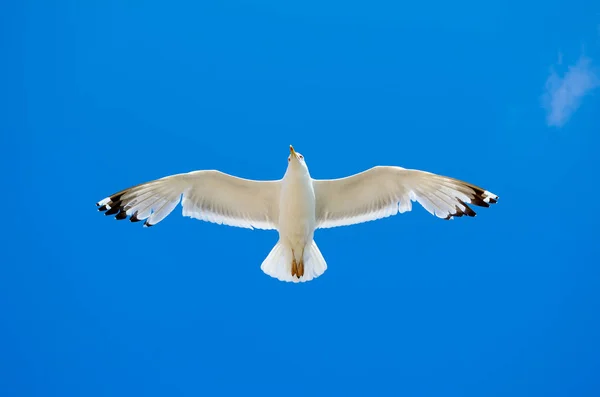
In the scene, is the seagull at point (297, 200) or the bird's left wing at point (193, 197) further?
the bird's left wing at point (193, 197)

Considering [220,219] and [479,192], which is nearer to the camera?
[479,192]

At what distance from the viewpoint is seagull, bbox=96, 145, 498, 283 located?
298 inches

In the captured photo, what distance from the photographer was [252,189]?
7.87 meters

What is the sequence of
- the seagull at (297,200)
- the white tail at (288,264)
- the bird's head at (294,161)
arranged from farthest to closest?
1. the white tail at (288,264)
2. the seagull at (297,200)
3. the bird's head at (294,161)

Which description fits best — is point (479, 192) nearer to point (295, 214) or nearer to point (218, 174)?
point (295, 214)

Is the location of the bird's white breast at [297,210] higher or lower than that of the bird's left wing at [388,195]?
lower

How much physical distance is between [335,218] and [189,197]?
1757mm

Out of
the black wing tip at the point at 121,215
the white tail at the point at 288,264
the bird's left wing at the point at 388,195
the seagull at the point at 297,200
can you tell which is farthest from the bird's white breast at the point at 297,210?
the black wing tip at the point at 121,215

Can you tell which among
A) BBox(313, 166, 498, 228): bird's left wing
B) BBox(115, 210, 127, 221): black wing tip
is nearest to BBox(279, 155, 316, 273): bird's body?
BBox(313, 166, 498, 228): bird's left wing

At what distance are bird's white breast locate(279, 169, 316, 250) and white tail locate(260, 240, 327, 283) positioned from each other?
120 mm

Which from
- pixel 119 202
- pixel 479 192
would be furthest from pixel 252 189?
pixel 479 192

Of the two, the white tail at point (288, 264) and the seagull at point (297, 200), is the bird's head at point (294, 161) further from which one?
the white tail at point (288, 264)

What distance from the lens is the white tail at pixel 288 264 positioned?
775 cm

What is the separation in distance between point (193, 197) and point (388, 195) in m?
2.29
